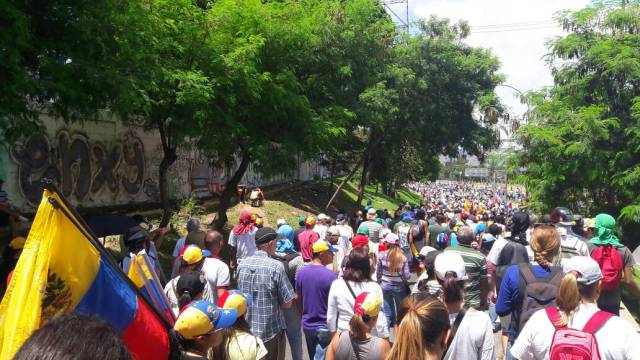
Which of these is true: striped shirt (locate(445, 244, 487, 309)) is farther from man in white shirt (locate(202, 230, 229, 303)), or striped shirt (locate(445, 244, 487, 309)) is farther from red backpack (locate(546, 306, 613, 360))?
man in white shirt (locate(202, 230, 229, 303))

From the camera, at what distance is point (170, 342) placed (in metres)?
3.08

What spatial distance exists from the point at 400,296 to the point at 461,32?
2243 cm

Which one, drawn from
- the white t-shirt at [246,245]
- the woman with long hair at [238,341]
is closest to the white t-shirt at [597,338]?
the woman with long hair at [238,341]

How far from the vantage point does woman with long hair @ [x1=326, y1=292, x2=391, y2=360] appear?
348cm

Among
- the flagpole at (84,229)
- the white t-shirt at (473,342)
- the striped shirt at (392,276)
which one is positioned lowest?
the striped shirt at (392,276)

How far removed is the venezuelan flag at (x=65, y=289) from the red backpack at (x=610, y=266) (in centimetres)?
494

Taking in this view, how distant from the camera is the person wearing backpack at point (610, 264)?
575cm

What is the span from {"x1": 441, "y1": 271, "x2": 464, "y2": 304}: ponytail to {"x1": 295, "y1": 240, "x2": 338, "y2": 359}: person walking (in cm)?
149

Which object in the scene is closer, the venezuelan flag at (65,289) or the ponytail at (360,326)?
the venezuelan flag at (65,289)

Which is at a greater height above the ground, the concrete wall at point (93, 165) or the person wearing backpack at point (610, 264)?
the concrete wall at point (93, 165)

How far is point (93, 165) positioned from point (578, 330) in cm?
1369

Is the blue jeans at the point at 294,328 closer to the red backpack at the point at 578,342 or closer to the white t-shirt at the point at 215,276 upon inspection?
the white t-shirt at the point at 215,276

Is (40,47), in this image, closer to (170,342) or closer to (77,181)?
(170,342)

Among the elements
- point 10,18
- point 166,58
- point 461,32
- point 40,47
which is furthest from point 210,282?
point 461,32
